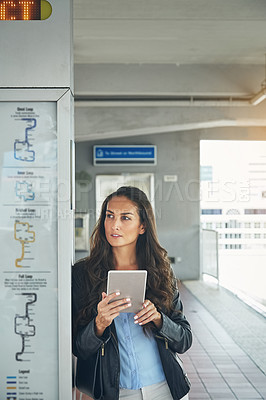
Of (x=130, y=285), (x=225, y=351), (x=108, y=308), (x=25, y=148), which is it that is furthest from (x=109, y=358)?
(x=225, y=351)

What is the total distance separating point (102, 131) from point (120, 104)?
1.56ft

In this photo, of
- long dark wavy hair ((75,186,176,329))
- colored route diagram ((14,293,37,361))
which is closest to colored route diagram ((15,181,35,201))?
long dark wavy hair ((75,186,176,329))

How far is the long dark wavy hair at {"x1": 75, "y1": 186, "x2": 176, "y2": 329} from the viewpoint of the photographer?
2004 millimetres

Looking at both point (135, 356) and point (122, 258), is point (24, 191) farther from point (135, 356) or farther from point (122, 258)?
point (135, 356)

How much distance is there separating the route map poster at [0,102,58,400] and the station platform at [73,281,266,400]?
1040 mm

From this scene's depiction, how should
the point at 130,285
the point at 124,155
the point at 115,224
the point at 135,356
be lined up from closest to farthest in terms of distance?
the point at 130,285
the point at 135,356
the point at 115,224
the point at 124,155

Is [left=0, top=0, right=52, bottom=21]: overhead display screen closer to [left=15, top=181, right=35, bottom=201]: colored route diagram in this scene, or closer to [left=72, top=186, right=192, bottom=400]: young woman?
[left=15, top=181, right=35, bottom=201]: colored route diagram

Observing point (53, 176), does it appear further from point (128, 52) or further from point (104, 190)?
point (104, 190)

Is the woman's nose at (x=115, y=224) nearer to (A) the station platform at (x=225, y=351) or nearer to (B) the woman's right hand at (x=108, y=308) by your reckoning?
(B) the woman's right hand at (x=108, y=308)

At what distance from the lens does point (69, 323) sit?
6.39 feet

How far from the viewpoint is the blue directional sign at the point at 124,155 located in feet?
30.1

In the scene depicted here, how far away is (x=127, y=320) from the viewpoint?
1.97m

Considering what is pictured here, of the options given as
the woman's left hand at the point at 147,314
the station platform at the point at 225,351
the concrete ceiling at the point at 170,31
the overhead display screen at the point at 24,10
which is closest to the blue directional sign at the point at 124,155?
the station platform at the point at 225,351

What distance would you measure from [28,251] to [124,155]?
24.0 ft
